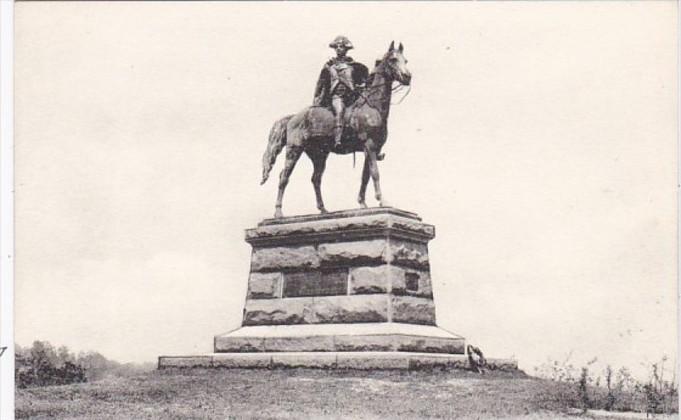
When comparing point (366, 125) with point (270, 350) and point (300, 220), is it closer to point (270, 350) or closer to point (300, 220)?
point (300, 220)

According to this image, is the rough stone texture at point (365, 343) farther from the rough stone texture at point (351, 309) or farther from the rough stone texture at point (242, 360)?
the rough stone texture at point (242, 360)

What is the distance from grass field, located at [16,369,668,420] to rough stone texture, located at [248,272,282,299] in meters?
1.51

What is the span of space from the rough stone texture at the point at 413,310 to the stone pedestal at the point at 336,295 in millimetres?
13

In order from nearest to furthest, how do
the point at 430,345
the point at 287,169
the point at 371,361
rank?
the point at 371,361 → the point at 430,345 → the point at 287,169

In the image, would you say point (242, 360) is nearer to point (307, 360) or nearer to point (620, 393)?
point (307, 360)

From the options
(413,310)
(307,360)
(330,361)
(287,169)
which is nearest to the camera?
(330,361)

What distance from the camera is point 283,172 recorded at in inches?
544

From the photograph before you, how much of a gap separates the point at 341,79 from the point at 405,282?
280 centimetres

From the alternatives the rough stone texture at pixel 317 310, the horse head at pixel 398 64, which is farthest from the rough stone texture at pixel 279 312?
the horse head at pixel 398 64


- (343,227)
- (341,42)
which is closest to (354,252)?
(343,227)

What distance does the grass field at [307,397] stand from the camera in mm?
10484

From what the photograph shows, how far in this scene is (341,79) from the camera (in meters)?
13.2

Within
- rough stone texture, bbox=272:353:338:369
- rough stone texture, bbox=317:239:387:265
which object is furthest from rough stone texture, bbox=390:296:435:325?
rough stone texture, bbox=272:353:338:369

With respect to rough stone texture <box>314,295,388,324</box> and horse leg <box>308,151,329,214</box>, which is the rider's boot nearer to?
horse leg <box>308,151,329,214</box>
